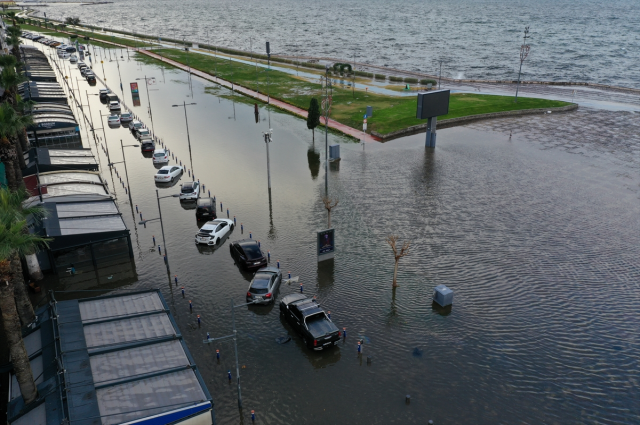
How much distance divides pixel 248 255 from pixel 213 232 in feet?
16.1

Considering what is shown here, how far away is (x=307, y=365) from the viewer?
23.0 meters

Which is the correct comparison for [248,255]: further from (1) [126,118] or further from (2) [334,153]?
(1) [126,118]

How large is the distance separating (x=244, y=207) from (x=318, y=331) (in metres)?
19.9

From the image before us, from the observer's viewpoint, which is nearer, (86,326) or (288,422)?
(288,422)

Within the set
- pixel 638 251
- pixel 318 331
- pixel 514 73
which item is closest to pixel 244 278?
pixel 318 331

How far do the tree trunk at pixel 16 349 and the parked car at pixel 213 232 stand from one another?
1652 cm

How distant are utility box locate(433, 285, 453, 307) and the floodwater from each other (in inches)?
28.5

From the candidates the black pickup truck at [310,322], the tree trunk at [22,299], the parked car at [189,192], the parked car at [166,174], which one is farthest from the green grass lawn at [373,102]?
the tree trunk at [22,299]

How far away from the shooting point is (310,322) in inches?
964

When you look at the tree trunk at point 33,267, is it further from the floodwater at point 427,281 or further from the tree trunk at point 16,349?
the tree trunk at point 16,349

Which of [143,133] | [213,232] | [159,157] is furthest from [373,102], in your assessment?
[213,232]

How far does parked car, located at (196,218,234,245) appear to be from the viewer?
113 ft

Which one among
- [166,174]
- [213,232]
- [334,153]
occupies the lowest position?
[213,232]

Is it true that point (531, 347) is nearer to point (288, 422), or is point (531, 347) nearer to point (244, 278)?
point (288, 422)
